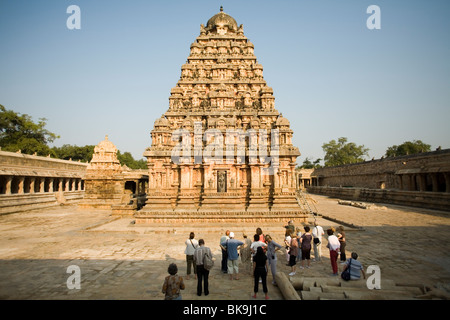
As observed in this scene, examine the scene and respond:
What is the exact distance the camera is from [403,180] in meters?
32.1

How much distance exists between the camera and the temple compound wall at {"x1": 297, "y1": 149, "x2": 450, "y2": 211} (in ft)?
82.0

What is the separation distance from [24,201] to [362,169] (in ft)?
167

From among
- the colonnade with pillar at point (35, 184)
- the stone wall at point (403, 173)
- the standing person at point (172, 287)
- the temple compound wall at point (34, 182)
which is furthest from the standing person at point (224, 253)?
the colonnade with pillar at point (35, 184)

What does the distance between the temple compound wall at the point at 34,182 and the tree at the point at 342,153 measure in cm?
7023

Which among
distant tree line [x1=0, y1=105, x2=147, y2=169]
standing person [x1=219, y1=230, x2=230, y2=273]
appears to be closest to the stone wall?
standing person [x1=219, y1=230, x2=230, y2=273]

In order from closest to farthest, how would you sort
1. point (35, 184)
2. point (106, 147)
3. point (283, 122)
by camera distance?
point (283, 122) < point (106, 147) < point (35, 184)

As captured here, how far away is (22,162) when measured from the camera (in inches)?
1204

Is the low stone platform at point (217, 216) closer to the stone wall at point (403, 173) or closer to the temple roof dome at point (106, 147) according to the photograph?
the stone wall at point (403, 173)

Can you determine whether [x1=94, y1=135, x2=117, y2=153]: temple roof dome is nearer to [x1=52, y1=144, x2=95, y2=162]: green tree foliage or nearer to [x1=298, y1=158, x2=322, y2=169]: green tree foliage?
[x1=52, y1=144, x2=95, y2=162]: green tree foliage

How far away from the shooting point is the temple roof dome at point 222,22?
28.7 metres

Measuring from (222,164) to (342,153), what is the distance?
71368mm

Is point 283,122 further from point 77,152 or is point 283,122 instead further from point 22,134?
point 77,152

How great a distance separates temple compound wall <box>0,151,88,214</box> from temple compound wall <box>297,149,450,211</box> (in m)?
41.2

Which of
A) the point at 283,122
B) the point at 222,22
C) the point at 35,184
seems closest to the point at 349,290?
the point at 283,122
